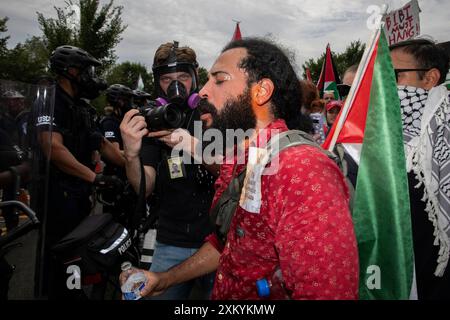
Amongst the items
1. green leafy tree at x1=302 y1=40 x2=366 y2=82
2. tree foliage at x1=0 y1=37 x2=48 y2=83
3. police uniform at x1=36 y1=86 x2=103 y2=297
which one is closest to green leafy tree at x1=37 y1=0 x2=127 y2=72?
tree foliage at x1=0 y1=37 x2=48 y2=83

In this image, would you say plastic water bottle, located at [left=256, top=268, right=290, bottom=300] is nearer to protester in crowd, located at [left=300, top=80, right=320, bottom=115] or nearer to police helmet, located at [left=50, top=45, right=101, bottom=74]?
protester in crowd, located at [left=300, top=80, right=320, bottom=115]

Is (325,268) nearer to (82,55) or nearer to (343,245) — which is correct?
(343,245)

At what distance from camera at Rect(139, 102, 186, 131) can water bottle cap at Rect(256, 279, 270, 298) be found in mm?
1112

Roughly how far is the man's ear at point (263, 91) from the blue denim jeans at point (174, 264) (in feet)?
4.27

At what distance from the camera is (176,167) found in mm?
2367

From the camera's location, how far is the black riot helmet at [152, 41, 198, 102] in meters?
2.50

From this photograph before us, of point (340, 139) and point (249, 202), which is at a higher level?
point (340, 139)

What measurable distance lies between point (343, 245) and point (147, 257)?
2016 mm

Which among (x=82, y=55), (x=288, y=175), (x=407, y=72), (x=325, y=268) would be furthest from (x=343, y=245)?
(x=82, y=55)

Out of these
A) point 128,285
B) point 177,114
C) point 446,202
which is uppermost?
point 177,114

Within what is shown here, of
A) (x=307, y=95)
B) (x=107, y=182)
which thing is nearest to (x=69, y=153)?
(x=107, y=182)

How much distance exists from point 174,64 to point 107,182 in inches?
52.6

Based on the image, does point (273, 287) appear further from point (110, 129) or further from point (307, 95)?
point (110, 129)
